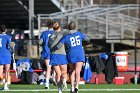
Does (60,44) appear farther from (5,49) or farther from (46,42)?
(46,42)

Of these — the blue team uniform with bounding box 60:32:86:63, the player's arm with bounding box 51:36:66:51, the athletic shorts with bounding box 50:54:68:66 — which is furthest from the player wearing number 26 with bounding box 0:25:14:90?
the blue team uniform with bounding box 60:32:86:63

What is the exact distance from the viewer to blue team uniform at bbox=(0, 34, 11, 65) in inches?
664

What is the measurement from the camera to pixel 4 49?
17.0 metres

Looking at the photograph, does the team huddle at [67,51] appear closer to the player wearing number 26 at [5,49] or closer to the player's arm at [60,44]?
the player's arm at [60,44]

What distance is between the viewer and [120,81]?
2072 centimetres

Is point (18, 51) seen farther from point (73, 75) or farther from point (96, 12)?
point (73, 75)

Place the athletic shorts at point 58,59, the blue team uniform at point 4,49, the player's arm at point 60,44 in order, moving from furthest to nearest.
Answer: the blue team uniform at point 4,49 < the athletic shorts at point 58,59 < the player's arm at point 60,44

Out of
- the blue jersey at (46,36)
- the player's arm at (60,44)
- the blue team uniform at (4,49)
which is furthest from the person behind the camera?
the blue jersey at (46,36)

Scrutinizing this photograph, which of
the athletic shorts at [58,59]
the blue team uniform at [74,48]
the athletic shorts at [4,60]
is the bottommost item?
the athletic shorts at [4,60]

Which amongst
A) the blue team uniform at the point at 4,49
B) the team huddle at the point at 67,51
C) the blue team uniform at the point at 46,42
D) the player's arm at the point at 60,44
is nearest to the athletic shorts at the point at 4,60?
the blue team uniform at the point at 4,49

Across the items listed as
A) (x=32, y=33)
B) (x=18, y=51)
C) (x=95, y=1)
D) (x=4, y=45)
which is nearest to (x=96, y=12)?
(x=32, y=33)

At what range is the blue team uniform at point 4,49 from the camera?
16.9m

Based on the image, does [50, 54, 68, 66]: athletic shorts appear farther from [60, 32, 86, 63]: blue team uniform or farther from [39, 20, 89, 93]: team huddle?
[60, 32, 86, 63]: blue team uniform

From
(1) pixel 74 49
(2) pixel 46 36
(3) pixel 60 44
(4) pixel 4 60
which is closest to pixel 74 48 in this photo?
(1) pixel 74 49
